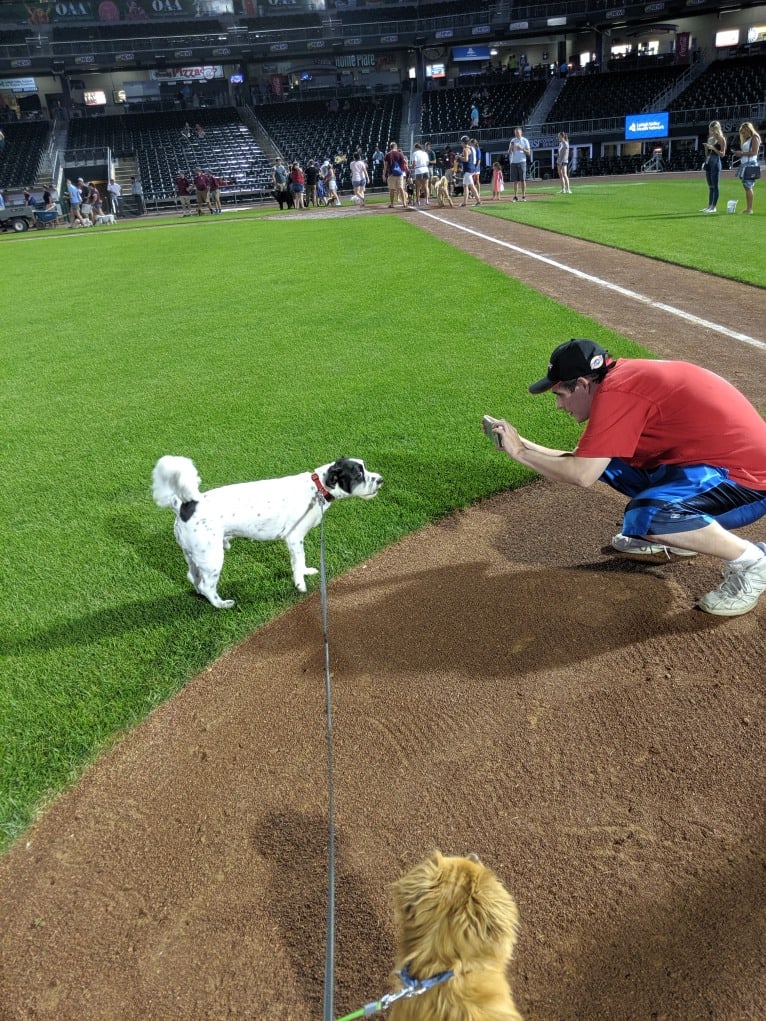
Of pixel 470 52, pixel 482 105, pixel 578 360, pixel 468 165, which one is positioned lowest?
pixel 578 360

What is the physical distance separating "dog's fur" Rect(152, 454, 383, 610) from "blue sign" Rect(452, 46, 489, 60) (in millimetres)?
60497

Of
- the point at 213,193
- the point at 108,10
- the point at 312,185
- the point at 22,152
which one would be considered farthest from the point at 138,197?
the point at 108,10

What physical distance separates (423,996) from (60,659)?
2977 millimetres

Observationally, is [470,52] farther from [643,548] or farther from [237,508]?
[237,508]

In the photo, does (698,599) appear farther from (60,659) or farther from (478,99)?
(478,99)

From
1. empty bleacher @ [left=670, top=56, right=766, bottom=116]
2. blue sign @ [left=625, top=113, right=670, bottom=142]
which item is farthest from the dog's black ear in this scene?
empty bleacher @ [left=670, top=56, right=766, bottom=116]

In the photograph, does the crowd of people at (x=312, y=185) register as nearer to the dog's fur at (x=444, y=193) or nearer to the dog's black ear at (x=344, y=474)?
the dog's fur at (x=444, y=193)

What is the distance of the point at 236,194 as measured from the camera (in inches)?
1583

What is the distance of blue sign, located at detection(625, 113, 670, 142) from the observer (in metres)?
39.0

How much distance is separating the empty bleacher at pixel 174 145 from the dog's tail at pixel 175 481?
42.9 meters

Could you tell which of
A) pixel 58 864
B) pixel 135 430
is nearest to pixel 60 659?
pixel 58 864

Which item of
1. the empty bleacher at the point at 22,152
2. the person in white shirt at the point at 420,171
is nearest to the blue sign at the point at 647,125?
the person in white shirt at the point at 420,171

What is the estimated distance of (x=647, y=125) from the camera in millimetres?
39281

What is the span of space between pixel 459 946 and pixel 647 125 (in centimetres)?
4747
